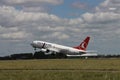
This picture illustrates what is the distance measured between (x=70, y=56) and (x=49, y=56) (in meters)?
16.9

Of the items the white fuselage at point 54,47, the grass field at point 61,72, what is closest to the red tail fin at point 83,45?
the white fuselage at point 54,47

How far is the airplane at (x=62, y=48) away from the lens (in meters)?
167

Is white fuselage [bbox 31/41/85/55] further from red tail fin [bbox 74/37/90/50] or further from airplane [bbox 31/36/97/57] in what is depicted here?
red tail fin [bbox 74/37/90/50]

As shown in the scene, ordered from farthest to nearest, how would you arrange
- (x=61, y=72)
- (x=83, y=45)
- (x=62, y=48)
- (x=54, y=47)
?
(x=83, y=45) → (x=62, y=48) → (x=54, y=47) → (x=61, y=72)

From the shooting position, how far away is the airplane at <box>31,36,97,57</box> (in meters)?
167

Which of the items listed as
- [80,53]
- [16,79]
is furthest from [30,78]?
[80,53]

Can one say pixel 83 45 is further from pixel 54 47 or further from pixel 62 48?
pixel 54 47

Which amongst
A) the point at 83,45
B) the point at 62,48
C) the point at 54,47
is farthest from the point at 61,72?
the point at 83,45

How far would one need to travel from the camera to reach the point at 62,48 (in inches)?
6929

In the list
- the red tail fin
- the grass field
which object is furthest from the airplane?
the grass field

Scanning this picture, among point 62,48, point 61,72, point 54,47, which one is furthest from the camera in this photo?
point 62,48

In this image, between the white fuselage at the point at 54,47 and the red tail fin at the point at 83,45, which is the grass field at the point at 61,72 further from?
the red tail fin at the point at 83,45

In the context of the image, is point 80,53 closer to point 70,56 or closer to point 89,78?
point 70,56

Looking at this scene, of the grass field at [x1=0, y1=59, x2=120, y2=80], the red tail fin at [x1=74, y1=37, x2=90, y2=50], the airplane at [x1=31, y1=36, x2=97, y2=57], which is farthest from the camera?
the red tail fin at [x1=74, y1=37, x2=90, y2=50]
